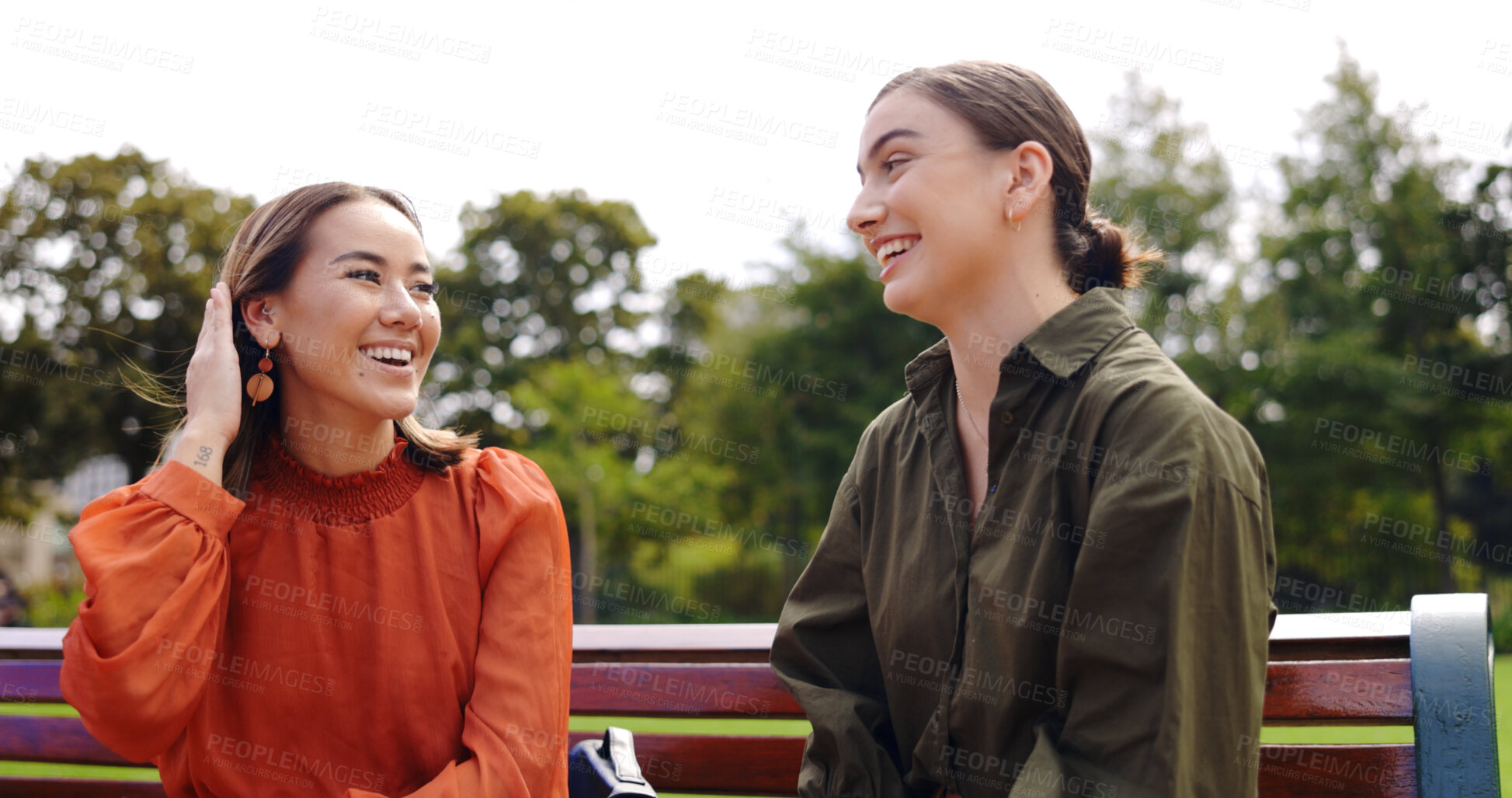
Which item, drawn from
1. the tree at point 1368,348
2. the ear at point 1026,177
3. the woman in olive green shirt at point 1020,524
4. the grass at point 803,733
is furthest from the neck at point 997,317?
the tree at point 1368,348

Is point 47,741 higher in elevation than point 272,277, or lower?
lower

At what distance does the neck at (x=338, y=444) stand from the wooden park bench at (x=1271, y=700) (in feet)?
2.71

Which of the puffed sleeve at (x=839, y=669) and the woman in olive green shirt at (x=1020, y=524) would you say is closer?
the woman in olive green shirt at (x=1020, y=524)

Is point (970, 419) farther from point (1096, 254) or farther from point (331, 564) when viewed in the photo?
point (331, 564)

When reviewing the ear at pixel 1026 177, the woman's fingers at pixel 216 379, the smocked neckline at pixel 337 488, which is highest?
the ear at pixel 1026 177

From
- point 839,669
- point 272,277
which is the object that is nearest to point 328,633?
point 272,277

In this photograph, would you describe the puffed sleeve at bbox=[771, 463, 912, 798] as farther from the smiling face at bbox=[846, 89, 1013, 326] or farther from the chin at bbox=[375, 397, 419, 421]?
the chin at bbox=[375, 397, 419, 421]

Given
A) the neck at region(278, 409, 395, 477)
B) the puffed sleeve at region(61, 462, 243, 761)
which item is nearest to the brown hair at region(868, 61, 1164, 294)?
→ the neck at region(278, 409, 395, 477)

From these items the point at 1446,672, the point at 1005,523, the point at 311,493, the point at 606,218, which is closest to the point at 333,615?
the point at 311,493

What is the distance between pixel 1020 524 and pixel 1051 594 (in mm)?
153

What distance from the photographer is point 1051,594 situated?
1.87 meters

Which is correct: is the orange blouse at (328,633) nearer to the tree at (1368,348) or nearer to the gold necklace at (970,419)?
the gold necklace at (970,419)

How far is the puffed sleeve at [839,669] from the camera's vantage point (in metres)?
2.14

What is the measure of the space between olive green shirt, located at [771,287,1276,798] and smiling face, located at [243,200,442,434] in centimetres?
110
